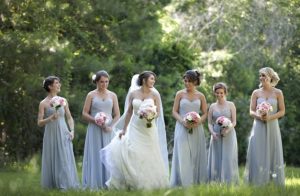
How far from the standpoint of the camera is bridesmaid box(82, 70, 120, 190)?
11875 mm

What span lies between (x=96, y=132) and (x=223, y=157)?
7.67ft

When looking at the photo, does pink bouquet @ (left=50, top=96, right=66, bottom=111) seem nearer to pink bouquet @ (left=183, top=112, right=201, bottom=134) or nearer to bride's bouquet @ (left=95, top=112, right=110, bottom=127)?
bride's bouquet @ (left=95, top=112, right=110, bottom=127)

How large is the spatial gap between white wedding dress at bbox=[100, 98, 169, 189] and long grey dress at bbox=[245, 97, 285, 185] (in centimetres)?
174

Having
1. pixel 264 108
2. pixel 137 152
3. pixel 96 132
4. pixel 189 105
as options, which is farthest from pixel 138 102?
pixel 264 108

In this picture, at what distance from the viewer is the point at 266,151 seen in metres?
11.8

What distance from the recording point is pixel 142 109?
1089 centimetres

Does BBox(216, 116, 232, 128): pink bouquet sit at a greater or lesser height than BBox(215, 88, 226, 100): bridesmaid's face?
lesser

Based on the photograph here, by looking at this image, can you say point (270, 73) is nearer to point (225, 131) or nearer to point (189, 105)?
point (225, 131)

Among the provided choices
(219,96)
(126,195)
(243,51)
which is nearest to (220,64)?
(243,51)

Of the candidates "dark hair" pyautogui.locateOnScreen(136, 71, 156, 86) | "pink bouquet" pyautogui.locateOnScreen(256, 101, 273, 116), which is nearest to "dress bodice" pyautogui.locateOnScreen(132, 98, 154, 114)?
"dark hair" pyautogui.locateOnScreen(136, 71, 156, 86)

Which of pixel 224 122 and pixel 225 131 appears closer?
pixel 224 122

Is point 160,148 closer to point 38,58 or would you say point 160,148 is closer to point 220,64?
point 38,58

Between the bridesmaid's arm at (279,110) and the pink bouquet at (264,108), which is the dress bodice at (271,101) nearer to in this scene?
the bridesmaid's arm at (279,110)

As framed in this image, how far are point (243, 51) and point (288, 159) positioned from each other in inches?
188
